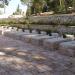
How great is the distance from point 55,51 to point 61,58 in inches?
23.1

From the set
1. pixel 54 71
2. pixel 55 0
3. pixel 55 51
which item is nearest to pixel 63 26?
pixel 55 51

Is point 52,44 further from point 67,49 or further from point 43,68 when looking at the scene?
point 43,68

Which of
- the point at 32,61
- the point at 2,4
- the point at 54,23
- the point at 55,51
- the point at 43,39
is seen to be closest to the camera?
the point at 32,61

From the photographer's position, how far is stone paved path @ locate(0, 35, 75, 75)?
3.35 metres

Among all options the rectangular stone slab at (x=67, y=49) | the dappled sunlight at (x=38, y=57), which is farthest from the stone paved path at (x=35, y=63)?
the rectangular stone slab at (x=67, y=49)

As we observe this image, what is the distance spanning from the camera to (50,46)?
492 centimetres

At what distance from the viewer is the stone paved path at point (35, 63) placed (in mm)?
3346

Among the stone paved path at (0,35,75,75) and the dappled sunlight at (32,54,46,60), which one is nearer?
the stone paved path at (0,35,75,75)

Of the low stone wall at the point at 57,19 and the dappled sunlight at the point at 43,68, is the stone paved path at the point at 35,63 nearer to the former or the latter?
the dappled sunlight at the point at 43,68

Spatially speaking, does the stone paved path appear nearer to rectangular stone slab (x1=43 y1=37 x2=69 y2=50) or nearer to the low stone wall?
rectangular stone slab (x1=43 y1=37 x2=69 y2=50)

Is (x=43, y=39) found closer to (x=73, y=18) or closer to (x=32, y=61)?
(x=32, y=61)

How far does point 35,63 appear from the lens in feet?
12.3

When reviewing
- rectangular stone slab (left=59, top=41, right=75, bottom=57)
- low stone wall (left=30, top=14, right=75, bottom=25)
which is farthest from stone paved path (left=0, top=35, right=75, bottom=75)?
low stone wall (left=30, top=14, right=75, bottom=25)

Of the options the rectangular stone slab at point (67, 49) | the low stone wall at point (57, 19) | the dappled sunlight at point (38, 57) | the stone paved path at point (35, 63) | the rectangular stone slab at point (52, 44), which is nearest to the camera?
the stone paved path at point (35, 63)
